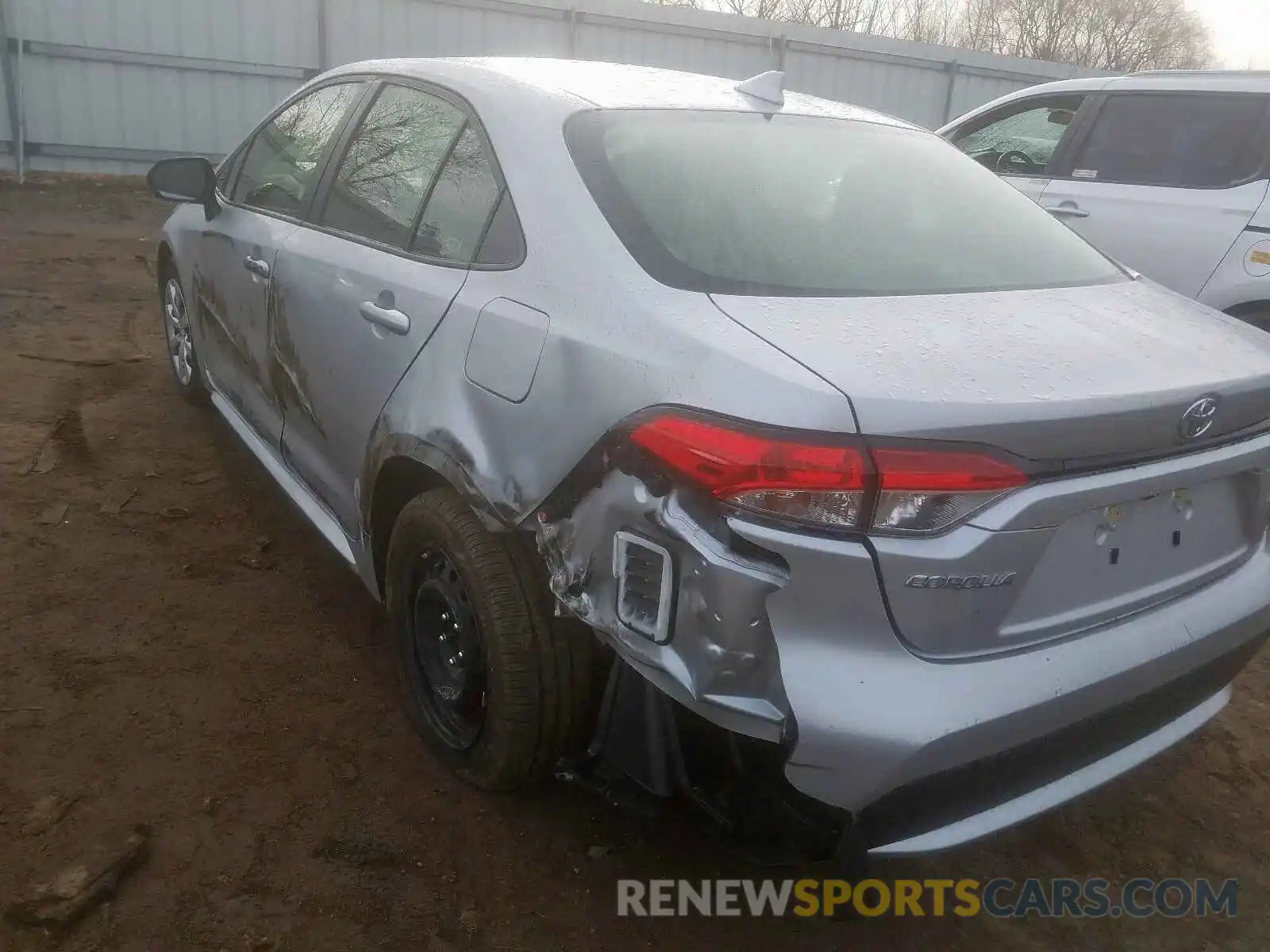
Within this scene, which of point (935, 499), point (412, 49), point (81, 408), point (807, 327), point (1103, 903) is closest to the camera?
point (935, 499)

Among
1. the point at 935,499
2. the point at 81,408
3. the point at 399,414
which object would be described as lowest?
the point at 81,408

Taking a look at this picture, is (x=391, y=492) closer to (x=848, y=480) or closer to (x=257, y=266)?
(x=257, y=266)

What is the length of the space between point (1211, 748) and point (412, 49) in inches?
431

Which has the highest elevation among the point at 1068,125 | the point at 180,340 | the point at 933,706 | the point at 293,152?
the point at 1068,125

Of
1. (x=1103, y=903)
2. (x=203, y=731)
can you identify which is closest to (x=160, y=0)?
(x=203, y=731)

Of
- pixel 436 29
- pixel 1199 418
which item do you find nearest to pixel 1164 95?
pixel 1199 418

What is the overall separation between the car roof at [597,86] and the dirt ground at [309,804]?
1.60m

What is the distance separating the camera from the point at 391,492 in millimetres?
2494

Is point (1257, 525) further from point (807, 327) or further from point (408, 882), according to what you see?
point (408, 882)

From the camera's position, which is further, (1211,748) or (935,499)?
(1211,748)

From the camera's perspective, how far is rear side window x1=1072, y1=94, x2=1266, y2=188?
446 cm

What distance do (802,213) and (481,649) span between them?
46.4 inches

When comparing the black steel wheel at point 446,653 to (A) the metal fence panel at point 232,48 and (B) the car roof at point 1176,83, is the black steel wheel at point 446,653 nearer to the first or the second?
(B) the car roof at point 1176,83

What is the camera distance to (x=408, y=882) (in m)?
2.16
